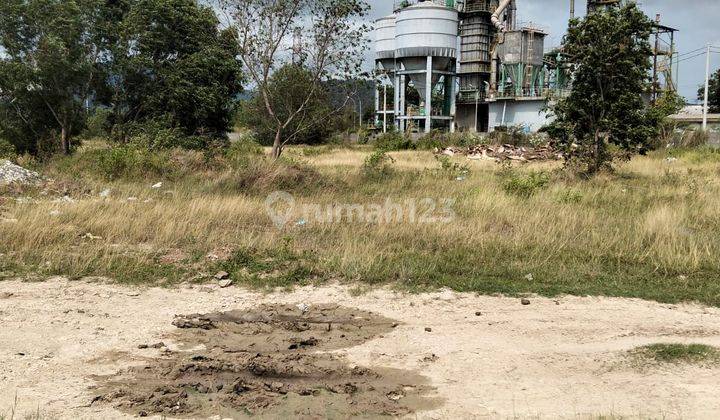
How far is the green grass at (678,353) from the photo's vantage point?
478 centimetres

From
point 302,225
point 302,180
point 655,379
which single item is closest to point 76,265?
point 302,225

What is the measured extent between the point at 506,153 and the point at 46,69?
22.8m

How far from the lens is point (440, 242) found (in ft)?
27.7

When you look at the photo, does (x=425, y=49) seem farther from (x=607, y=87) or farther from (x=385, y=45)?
(x=607, y=87)

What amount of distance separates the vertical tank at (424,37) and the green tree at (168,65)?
2837 centimetres

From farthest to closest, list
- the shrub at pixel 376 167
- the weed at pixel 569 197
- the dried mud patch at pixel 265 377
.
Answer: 1. the shrub at pixel 376 167
2. the weed at pixel 569 197
3. the dried mud patch at pixel 265 377

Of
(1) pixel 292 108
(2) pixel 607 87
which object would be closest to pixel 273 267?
(2) pixel 607 87

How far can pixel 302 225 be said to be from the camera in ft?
31.6

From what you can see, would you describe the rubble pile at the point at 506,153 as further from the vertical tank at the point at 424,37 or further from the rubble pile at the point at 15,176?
the vertical tank at the point at 424,37

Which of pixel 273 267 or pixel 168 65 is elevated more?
pixel 168 65

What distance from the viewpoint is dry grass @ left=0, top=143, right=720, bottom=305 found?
714cm

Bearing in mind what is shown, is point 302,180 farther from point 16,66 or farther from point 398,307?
point 16,66

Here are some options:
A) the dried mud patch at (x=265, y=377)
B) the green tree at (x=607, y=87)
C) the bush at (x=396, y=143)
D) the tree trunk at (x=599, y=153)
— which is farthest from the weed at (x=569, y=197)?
the bush at (x=396, y=143)

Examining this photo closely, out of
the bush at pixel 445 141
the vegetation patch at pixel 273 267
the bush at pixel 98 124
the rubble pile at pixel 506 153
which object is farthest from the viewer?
the bush at pixel 445 141
